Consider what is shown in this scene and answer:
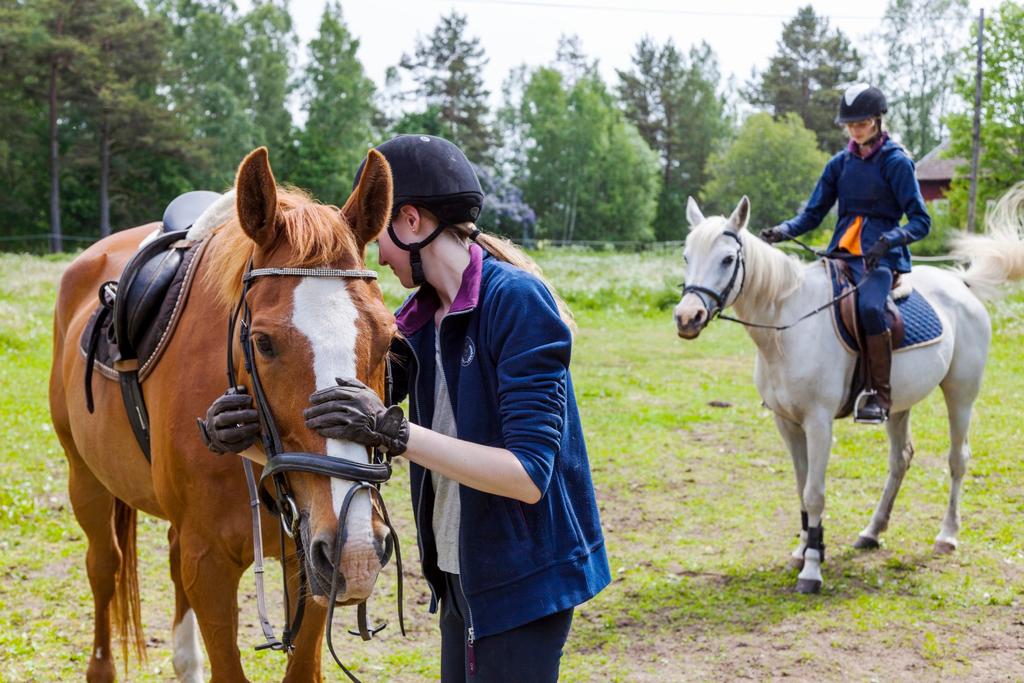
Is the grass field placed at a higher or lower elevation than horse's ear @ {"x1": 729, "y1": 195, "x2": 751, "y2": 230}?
lower

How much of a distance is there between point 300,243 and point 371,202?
8.0 inches

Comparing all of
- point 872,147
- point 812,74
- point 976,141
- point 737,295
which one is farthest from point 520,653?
point 812,74

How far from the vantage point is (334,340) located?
177 centimetres

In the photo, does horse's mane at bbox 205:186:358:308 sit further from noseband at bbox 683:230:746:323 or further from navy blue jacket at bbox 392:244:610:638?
noseband at bbox 683:230:746:323

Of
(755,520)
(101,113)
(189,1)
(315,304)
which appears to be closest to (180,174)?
(101,113)

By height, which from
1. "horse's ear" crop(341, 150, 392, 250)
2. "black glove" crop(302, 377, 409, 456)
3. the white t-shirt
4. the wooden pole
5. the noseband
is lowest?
the white t-shirt

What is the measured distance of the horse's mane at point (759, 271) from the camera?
516 centimetres

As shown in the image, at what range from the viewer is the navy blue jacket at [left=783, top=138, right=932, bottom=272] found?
5090 millimetres

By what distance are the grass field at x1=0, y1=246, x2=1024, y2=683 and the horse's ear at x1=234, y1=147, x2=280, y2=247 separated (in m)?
2.55

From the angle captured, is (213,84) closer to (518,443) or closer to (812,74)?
(812,74)

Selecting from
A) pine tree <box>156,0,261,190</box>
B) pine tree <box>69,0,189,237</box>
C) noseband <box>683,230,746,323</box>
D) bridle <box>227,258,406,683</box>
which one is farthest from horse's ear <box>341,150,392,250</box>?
pine tree <box>156,0,261,190</box>

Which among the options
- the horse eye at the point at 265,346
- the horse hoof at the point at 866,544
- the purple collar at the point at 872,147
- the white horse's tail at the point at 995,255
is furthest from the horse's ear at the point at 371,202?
the white horse's tail at the point at 995,255

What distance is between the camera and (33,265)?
21.1 m

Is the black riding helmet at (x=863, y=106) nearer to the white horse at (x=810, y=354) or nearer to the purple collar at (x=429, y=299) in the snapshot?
the white horse at (x=810, y=354)
